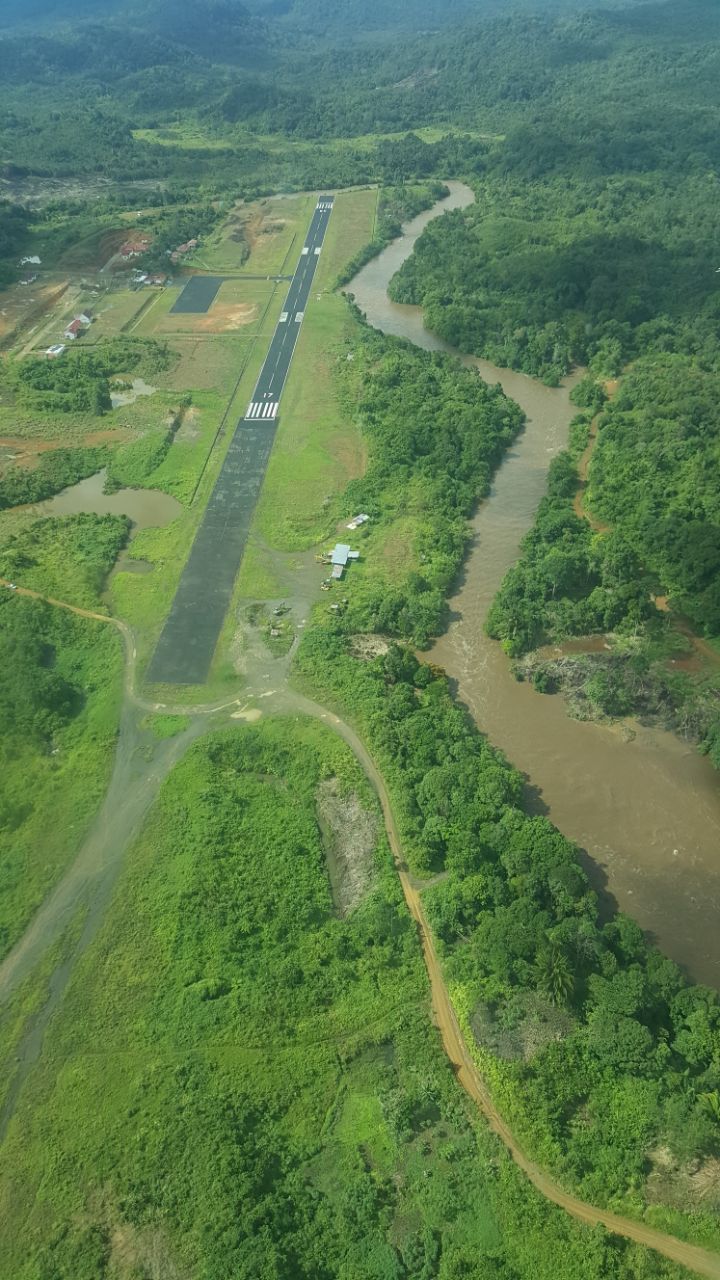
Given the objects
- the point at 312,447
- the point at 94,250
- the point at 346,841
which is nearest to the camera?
the point at 346,841

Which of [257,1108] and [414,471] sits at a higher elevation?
[414,471]

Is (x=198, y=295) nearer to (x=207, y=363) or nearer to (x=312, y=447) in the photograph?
(x=207, y=363)

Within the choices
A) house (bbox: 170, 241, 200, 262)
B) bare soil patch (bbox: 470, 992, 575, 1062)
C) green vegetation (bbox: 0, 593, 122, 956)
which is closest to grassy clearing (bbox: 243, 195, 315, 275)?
house (bbox: 170, 241, 200, 262)

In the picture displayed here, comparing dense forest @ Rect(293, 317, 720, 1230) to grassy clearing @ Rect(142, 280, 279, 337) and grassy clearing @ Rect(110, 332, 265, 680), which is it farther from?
grassy clearing @ Rect(142, 280, 279, 337)

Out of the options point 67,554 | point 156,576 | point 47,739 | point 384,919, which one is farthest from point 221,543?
point 384,919

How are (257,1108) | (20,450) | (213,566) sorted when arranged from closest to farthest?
(257,1108) → (213,566) → (20,450)

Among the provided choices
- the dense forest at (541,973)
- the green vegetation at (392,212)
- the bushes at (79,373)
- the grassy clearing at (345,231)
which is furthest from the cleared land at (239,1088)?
the green vegetation at (392,212)
